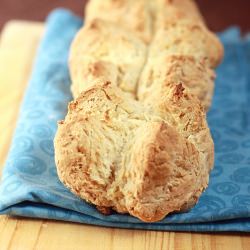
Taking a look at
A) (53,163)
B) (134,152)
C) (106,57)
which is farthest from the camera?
(106,57)

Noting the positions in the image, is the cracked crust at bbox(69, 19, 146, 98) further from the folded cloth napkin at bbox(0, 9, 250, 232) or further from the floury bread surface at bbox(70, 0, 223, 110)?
the folded cloth napkin at bbox(0, 9, 250, 232)

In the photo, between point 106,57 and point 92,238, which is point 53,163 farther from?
point 106,57

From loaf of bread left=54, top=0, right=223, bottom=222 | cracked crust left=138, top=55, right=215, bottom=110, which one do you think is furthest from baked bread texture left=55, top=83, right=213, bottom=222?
cracked crust left=138, top=55, right=215, bottom=110

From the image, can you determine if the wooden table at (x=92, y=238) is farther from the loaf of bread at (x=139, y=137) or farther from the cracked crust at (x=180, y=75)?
the cracked crust at (x=180, y=75)

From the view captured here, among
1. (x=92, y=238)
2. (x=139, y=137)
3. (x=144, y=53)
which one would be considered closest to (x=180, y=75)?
(x=144, y=53)

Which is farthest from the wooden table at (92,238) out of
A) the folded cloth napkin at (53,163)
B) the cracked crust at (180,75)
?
the cracked crust at (180,75)
